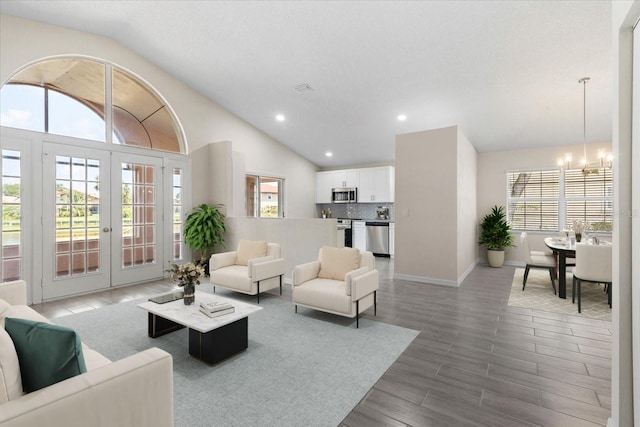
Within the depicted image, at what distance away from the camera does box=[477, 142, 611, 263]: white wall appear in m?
6.69

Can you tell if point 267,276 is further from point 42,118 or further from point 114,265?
point 42,118

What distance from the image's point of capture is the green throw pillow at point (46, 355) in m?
1.25

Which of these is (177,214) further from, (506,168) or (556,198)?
(556,198)

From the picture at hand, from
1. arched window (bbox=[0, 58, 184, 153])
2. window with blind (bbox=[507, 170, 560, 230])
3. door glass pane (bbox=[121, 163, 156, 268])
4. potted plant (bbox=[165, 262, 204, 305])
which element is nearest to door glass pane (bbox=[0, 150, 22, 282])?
arched window (bbox=[0, 58, 184, 153])

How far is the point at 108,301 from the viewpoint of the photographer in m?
4.33

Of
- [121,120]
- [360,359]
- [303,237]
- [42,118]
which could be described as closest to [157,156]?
[121,120]

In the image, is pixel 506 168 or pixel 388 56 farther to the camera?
pixel 506 168

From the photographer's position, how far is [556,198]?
6.77 m

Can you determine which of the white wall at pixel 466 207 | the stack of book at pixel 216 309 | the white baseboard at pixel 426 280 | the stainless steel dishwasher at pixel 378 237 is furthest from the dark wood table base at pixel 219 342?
the stainless steel dishwasher at pixel 378 237

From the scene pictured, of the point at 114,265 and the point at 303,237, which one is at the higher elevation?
the point at 303,237

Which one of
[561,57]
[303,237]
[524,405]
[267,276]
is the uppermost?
[561,57]

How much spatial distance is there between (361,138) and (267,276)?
4197mm

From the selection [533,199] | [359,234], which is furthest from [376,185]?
[533,199]

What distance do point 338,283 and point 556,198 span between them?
5.93 metres
